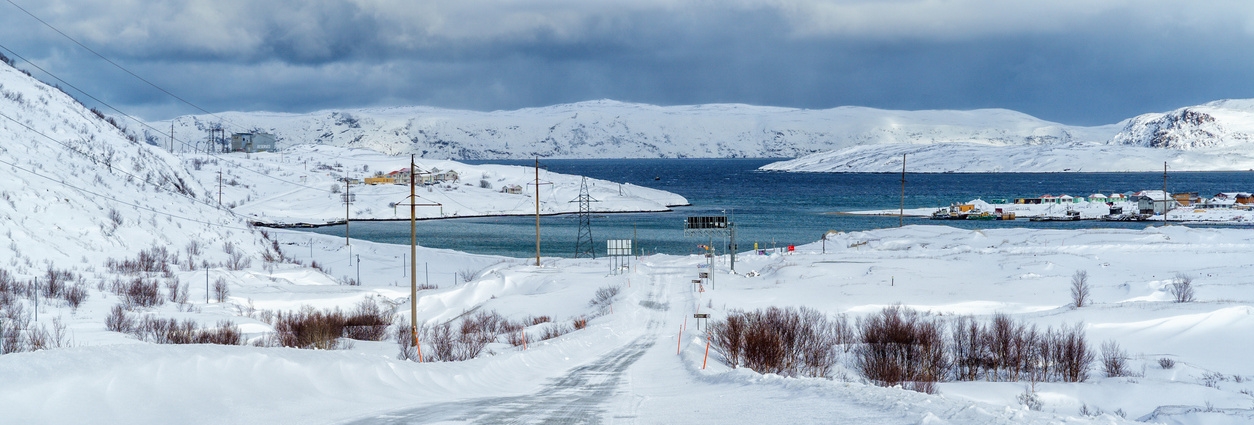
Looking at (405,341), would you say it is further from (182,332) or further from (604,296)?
(604,296)

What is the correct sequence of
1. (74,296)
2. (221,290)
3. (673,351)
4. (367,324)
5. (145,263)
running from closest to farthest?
(673,351) → (74,296) → (367,324) → (221,290) → (145,263)

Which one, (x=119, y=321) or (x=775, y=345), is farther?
(x=119, y=321)

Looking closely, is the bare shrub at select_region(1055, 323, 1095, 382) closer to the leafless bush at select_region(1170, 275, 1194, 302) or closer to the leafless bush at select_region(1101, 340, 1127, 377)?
the leafless bush at select_region(1101, 340, 1127, 377)

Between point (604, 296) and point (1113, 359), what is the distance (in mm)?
24066

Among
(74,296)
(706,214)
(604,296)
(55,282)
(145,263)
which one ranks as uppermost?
(706,214)

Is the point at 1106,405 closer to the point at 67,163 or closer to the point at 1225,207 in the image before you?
the point at 67,163

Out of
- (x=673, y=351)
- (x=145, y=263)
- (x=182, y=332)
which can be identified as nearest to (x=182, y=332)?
(x=182, y=332)

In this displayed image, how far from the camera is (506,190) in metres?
139

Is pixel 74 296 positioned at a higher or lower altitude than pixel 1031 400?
higher

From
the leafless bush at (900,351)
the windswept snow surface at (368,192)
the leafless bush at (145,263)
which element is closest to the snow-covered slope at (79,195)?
the leafless bush at (145,263)

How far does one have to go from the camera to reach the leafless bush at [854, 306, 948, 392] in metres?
26.8

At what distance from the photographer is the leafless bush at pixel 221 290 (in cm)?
3750

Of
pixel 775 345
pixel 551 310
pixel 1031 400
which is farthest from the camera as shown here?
pixel 551 310

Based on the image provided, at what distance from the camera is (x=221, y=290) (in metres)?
38.4
